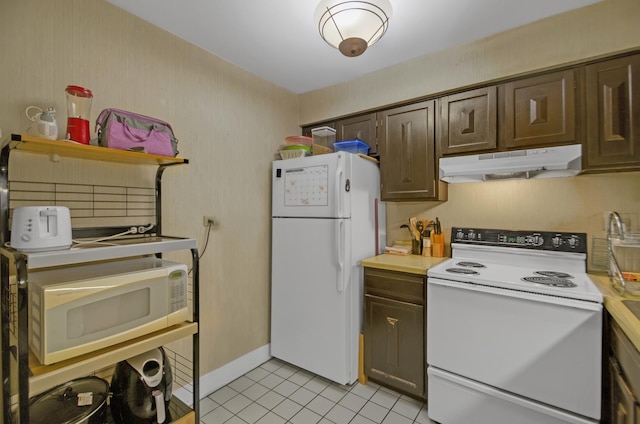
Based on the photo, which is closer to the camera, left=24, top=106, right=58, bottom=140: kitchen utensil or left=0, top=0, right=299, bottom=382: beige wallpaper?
left=24, top=106, right=58, bottom=140: kitchen utensil

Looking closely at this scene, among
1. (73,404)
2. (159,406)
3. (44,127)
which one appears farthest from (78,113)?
(159,406)

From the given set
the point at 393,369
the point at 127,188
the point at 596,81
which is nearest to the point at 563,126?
the point at 596,81

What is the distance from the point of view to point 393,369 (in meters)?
2.01

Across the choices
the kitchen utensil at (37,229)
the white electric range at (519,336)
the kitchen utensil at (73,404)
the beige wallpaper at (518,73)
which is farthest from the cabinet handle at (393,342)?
the kitchen utensil at (37,229)

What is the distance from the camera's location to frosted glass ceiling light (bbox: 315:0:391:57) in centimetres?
136

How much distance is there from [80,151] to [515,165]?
2351 mm

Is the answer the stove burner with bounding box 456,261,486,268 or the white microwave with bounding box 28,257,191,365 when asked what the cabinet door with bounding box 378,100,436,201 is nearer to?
the stove burner with bounding box 456,261,486,268

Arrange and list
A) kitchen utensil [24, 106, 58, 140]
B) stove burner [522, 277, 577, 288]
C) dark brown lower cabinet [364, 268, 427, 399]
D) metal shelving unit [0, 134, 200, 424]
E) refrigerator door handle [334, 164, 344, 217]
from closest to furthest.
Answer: metal shelving unit [0, 134, 200, 424] → kitchen utensil [24, 106, 58, 140] → stove burner [522, 277, 577, 288] → dark brown lower cabinet [364, 268, 427, 399] → refrigerator door handle [334, 164, 344, 217]

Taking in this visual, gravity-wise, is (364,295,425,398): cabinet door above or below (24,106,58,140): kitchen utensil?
below

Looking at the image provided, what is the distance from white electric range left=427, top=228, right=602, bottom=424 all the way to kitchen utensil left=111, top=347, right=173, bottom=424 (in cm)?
150

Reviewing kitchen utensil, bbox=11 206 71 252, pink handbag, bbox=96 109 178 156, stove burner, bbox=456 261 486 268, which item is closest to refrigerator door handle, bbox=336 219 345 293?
stove burner, bbox=456 261 486 268

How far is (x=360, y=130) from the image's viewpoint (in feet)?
8.41

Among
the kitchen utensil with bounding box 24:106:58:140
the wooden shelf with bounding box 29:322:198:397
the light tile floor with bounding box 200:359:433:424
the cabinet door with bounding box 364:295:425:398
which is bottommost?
the light tile floor with bounding box 200:359:433:424

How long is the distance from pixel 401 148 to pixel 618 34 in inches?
51.3
